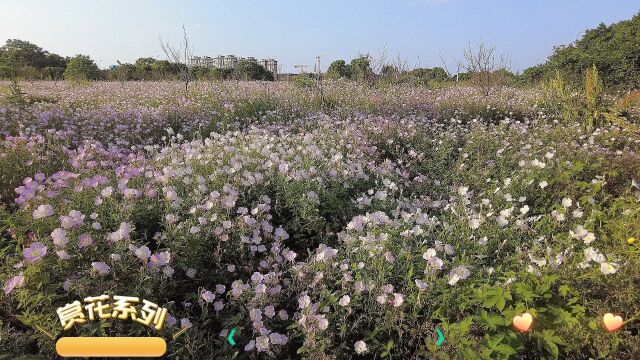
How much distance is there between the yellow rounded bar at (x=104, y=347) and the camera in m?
1.85

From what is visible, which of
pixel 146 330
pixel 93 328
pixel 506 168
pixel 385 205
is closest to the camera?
pixel 93 328

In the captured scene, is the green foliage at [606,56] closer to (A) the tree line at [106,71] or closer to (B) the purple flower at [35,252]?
(A) the tree line at [106,71]

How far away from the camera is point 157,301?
7.57 ft

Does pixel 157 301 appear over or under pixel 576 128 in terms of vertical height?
under

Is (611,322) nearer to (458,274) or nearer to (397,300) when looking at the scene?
(458,274)

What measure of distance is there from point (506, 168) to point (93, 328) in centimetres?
397

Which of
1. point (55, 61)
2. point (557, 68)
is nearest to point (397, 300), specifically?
point (557, 68)

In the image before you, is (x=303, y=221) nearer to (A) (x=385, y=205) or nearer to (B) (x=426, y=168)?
(A) (x=385, y=205)

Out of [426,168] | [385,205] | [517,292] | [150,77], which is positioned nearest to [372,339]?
[517,292]

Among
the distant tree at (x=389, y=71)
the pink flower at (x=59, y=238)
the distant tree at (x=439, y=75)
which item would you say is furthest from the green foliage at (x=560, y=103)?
the distant tree at (x=439, y=75)

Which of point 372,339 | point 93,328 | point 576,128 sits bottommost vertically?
point 372,339

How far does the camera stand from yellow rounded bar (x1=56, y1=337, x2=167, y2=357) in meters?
1.85

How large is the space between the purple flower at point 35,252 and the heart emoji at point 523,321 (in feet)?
7.06

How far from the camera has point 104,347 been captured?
6.22 ft
